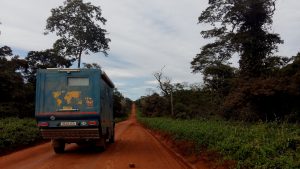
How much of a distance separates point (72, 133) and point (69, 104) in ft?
3.73

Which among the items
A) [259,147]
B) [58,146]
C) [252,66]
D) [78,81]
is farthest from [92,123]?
[252,66]

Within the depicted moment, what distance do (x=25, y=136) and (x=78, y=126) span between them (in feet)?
24.1

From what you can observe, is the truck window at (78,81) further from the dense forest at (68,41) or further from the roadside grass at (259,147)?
the dense forest at (68,41)

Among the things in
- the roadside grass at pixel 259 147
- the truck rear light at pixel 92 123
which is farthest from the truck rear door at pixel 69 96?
the roadside grass at pixel 259 147

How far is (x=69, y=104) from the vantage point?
48.7ft

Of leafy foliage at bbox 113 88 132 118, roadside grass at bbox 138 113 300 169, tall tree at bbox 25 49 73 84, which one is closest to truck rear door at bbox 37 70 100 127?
roadside grass at bbox 138 113 300 169

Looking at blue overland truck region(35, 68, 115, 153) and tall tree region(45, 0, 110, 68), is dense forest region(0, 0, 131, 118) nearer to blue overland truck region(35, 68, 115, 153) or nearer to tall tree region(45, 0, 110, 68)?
tall tree region(45, 0, 110, 68)

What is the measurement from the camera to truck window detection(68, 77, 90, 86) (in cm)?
1516

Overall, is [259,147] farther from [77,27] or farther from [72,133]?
[77,27]

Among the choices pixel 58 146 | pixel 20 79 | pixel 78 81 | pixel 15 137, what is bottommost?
pixel 58 146

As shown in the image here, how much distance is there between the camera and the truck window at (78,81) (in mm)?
15156

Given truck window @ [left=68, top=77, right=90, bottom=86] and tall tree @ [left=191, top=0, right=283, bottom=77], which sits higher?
tall tree @ [left=191, top=0, right=283, bottom=77]

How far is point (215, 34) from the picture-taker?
109 feet

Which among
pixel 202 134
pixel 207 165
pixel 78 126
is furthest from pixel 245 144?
pixel 78 126
